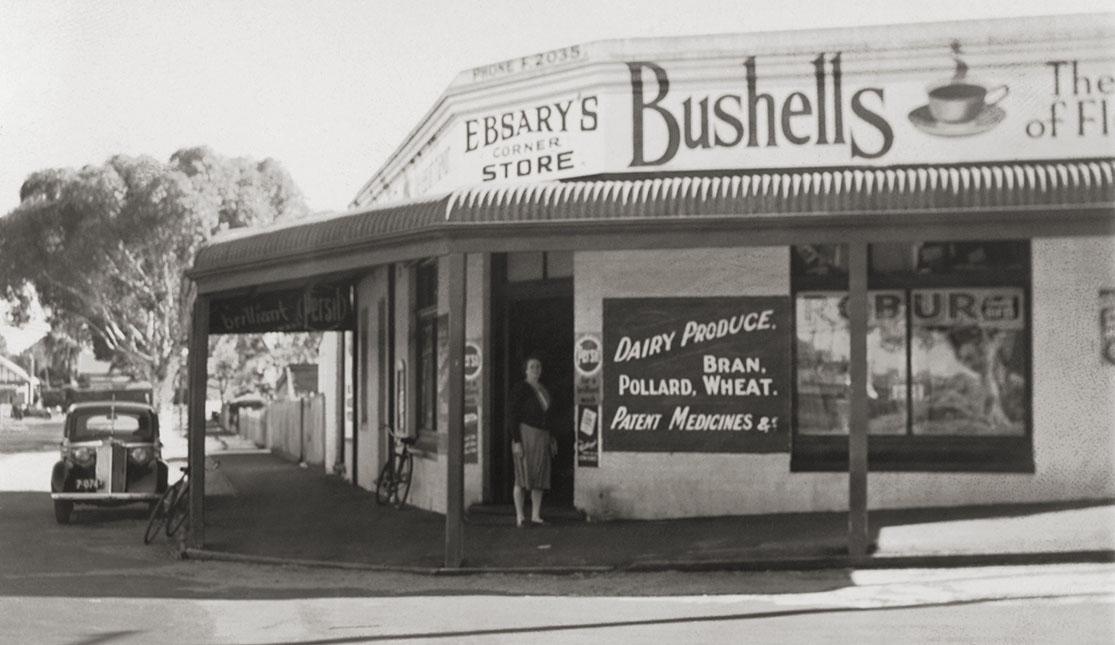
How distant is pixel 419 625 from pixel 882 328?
6494mm

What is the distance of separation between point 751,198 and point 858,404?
1877mm

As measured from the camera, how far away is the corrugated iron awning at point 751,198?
1190cm

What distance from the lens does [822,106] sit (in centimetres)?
1483

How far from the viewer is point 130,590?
12.9 meters

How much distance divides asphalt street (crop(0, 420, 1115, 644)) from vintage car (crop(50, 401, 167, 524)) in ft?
21.2

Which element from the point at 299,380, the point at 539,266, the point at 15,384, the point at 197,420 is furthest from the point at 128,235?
the point at 15,384

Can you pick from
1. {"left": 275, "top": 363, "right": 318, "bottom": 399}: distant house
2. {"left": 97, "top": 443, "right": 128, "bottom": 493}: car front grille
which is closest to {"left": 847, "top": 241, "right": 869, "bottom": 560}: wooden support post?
{"left": 97, "top": 443, "right": 128, "bottom": 493}: car front grille

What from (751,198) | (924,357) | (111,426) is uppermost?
(751,198)

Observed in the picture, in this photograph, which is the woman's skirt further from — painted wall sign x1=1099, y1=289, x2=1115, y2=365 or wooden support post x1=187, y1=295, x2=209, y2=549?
painted wall sign x1=1099, y1=289, x2=1115, y2=365

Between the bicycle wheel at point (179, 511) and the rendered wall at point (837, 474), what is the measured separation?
4.79 meters

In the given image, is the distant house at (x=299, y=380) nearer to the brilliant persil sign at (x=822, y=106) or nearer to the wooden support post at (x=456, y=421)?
the brilliant persil sign at (x=822, y=106)

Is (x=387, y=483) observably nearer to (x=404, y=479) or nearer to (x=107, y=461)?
(x=404, y=479)

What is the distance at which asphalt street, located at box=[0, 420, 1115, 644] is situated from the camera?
9719 millimetres

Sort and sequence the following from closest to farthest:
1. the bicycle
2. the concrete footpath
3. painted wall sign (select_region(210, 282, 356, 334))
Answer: the concrete footpath
painted wall sign (select_region(210, 282, 356, 334))
the bicycle
